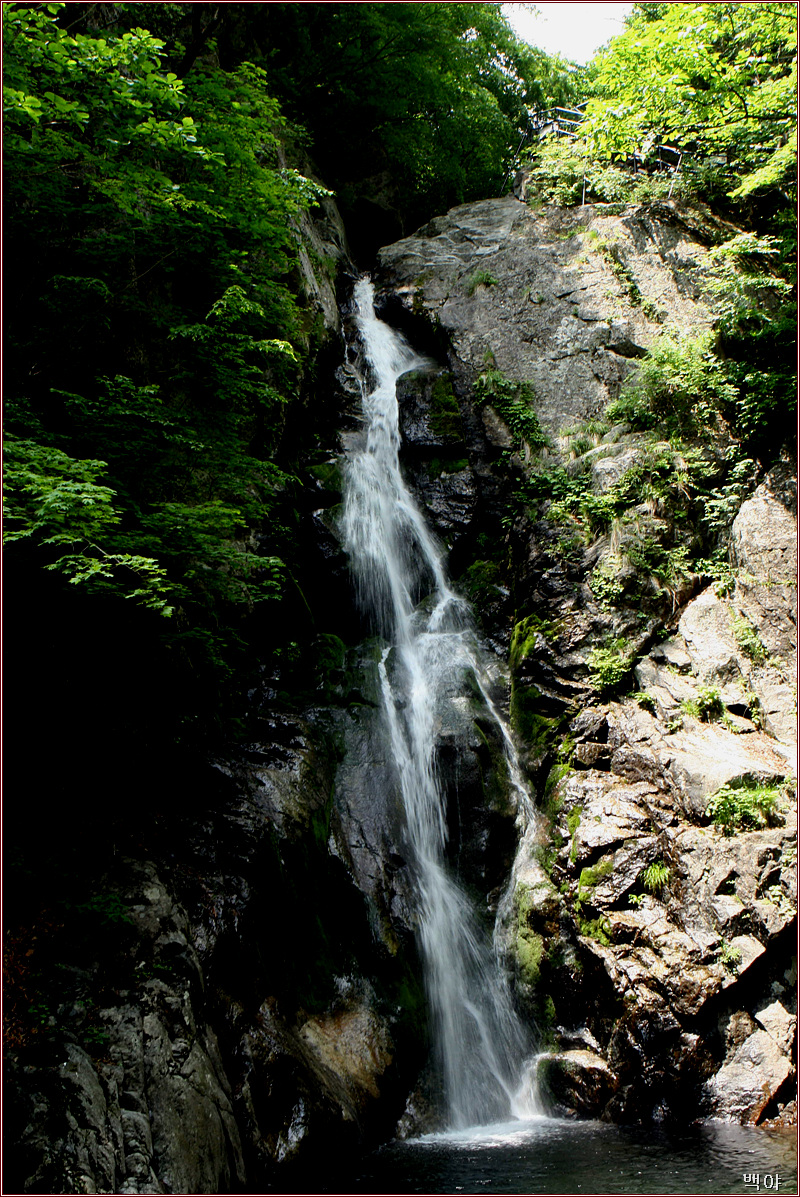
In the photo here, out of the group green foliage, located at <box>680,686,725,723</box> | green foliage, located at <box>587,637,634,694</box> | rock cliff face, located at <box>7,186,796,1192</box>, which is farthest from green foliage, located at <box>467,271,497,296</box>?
green foliage, located at <box>680,686,725,723</box>

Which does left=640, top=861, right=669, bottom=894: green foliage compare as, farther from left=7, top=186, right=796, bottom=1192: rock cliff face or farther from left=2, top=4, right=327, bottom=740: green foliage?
left=2, top=4, right=327, bottom=740: green foliage

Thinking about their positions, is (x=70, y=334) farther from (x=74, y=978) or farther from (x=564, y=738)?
(x=564, y=738)

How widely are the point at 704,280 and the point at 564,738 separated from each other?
1002cm

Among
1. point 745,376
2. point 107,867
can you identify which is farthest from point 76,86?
point 745,376

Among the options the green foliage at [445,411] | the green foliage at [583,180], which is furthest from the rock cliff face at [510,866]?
the green foliage at [583,180]

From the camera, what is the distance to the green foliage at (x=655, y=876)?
24.8 ft

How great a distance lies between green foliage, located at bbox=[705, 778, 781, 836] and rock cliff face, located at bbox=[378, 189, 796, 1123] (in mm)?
24

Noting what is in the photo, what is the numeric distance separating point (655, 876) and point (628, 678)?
257 centimetres

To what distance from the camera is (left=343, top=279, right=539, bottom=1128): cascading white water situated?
7535 mm

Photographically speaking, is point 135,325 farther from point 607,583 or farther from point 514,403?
point 514,403

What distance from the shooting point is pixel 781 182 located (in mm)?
12508

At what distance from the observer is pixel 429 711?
993 cm

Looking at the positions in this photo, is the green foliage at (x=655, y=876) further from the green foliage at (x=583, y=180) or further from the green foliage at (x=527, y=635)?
the green foliage at (x=583, y=180)

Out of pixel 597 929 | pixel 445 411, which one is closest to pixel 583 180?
pixel 445 411
